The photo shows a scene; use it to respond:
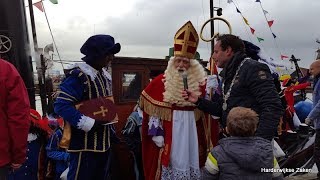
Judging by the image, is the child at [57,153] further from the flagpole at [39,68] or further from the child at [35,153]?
the flagpole at [39,68]

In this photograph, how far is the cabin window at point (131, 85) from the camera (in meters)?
4.68

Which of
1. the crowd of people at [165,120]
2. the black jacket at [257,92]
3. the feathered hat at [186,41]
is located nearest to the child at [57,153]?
the crowd of people at [165,120]

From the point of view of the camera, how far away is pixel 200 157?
3928 mm

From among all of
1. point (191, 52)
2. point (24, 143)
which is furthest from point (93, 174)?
point (191, 52)

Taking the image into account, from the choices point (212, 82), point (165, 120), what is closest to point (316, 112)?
point (212, 82)

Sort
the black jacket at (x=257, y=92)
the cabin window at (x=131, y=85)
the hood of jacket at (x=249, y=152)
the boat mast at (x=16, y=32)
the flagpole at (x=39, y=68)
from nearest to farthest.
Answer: the hood of jacket at (x=249, y=152) < the black jacket at (x=257, y=92) < the boat mast at (x=16, y=32) < the cabin window at (x=131, y=85) < the flagpole at (x=39, y=68)

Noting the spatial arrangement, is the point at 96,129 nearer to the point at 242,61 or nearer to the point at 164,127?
the point at 164,127

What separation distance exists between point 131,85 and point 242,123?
8.44 feet

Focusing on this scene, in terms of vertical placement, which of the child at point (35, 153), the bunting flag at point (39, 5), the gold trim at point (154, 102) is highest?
the bunting flag at point (39, 5)

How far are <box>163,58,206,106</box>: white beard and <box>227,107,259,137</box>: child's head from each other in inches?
53.1

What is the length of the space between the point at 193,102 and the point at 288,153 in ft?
10.8

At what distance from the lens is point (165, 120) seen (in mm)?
3793

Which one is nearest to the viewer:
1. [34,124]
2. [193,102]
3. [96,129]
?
[96,129]

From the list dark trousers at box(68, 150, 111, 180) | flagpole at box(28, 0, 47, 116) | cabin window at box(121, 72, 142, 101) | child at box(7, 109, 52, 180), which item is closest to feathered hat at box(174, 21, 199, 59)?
cabin window at box(121, 72, 142, 101)
